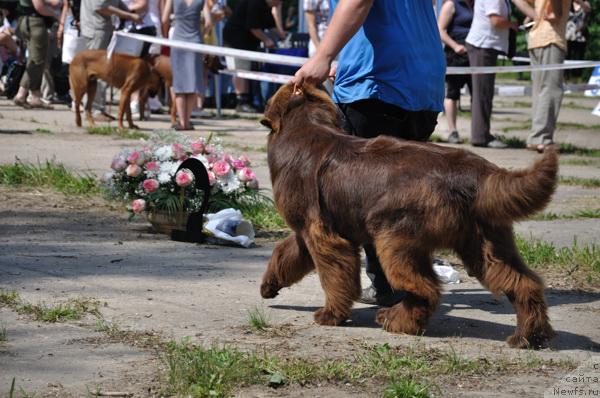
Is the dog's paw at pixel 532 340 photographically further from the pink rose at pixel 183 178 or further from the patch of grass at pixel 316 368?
the pink rose at pixel 183 178

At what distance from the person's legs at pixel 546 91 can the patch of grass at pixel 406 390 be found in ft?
31.9

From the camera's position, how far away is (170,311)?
5.48 metres

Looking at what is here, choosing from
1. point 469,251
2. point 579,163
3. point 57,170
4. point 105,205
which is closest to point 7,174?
point 57,170

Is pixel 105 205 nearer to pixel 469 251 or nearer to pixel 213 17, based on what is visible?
pixel 469 251

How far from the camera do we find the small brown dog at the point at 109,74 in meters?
15.0

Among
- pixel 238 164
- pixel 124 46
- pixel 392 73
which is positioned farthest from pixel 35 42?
pixel 392 73

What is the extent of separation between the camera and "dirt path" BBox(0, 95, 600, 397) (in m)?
4.35

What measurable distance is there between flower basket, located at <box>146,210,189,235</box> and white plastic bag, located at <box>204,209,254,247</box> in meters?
0.17

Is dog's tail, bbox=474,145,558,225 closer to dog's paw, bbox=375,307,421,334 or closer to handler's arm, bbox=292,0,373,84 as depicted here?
dog's paw, bbox=375,307,421,334

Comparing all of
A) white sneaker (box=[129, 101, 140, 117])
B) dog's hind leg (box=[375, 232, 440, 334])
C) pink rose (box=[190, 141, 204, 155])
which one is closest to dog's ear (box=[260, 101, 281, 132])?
dog's hind leg (box=[375, 232, 440, 334])

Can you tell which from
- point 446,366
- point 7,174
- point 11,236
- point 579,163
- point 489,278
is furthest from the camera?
point 579,163

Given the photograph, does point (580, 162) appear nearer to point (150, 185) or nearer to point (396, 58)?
point (150, 185)

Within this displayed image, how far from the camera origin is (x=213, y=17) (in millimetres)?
17984

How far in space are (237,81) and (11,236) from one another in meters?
12.5
